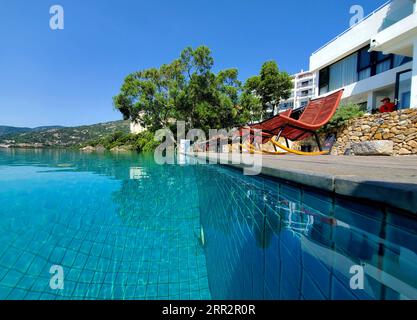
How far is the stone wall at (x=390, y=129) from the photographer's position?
6.37 m

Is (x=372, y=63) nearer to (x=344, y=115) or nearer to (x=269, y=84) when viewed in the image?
(x=344, y=115)

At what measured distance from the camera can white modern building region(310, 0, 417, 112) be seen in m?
8.01

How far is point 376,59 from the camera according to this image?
10.6m

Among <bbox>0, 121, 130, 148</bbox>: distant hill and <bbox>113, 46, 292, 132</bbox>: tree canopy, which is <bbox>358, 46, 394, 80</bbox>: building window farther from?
<bbox>0, 121, 130, 148</bbox>: distant hill

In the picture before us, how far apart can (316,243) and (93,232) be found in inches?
77.1

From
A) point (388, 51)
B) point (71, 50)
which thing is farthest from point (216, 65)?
point (388, 51)

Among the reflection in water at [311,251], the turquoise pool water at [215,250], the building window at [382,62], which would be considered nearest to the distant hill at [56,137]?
the turquoise pool water at [215,250]

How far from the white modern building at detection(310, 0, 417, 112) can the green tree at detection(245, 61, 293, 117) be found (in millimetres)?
3386

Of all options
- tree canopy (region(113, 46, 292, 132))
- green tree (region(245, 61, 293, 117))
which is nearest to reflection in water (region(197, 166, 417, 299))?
tree canopy (region(113, 46, 292, 132))

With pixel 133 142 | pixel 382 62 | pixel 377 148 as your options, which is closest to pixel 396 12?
pixel 382 62

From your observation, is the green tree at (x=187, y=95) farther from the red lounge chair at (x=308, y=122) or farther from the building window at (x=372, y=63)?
the red lounge chair at (x=308, y=122)

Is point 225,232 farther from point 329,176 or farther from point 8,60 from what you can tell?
point 8,60

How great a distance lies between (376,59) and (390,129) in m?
6.10

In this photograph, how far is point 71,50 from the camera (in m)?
10.9
